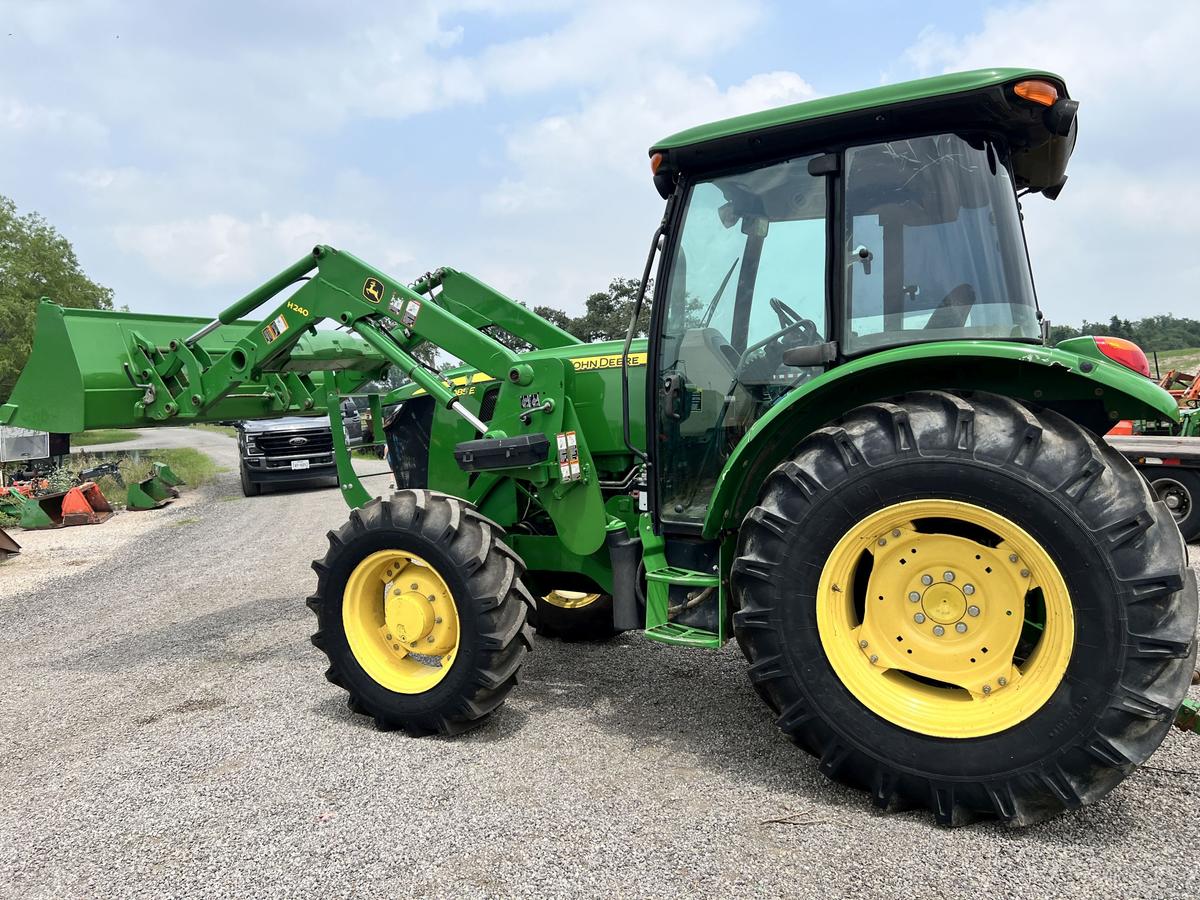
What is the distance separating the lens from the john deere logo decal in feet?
14.0

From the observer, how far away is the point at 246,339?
469cm

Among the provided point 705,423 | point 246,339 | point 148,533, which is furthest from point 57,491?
point 705,423

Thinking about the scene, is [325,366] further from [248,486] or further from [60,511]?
[248,486]

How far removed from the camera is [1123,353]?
2.88 meters

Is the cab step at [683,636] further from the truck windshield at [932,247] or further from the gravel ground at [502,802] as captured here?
the truck windshield at [932,247]

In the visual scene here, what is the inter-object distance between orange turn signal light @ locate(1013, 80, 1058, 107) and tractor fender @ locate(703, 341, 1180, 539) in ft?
2.69

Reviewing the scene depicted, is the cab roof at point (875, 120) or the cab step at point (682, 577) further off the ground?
the cab roof at point (875, 120)

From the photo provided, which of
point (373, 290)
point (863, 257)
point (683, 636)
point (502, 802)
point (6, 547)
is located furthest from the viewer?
point (6, 547)

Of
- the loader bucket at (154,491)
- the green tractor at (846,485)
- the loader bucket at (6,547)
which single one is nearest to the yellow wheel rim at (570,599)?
the green tractor at (846,485)

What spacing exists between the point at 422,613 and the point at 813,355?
80.0 inches

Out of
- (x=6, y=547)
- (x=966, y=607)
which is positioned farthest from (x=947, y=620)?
(x=6, y=547)

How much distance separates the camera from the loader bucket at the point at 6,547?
9.01 m

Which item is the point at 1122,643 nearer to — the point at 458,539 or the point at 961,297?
the point at 961,297

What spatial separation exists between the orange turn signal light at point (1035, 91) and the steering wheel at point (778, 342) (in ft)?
3.38
